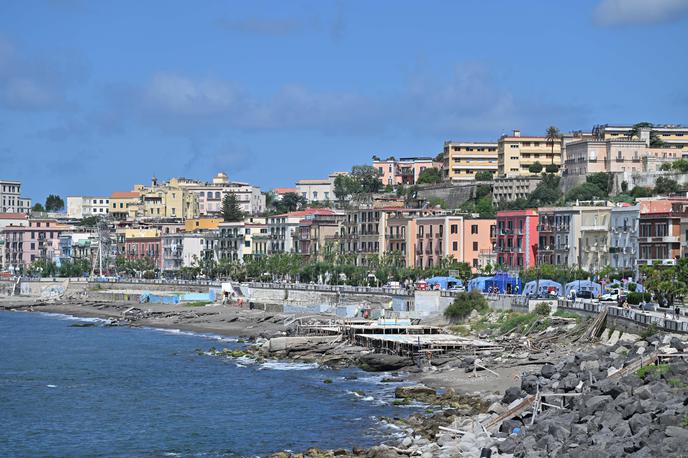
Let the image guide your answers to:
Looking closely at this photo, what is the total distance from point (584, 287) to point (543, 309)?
10.9 meters

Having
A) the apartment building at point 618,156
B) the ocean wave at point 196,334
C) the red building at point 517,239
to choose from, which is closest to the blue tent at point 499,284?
the red building at point 517,239

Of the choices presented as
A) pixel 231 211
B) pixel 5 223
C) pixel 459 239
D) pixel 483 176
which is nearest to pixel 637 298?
pixel 459 239

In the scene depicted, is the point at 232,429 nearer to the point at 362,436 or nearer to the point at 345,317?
the point at 362,436

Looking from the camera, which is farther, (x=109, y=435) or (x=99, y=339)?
(x=99, y=339)

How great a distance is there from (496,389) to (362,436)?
8983 millimetres

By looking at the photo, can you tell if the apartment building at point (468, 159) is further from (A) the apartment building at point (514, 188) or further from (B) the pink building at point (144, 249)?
(B) the pink building at point (144, 249)

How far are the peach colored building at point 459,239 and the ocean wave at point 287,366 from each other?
44.3m

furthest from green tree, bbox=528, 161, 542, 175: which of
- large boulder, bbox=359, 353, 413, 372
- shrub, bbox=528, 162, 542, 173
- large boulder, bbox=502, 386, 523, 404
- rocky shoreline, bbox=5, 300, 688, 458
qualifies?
large boulder, bbox=502, 386, 523, 404

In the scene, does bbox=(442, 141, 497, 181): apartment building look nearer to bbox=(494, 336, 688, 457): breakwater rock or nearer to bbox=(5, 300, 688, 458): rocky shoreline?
bbox=(5, 300, 688, 458): rocky shoreline

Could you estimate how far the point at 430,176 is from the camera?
540 ft

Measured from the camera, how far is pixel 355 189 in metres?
177

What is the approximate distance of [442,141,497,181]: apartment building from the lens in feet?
519

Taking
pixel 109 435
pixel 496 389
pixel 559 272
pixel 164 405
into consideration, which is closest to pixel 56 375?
pixel 164 405

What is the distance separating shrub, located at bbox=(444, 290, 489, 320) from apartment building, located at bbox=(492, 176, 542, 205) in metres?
58.0
